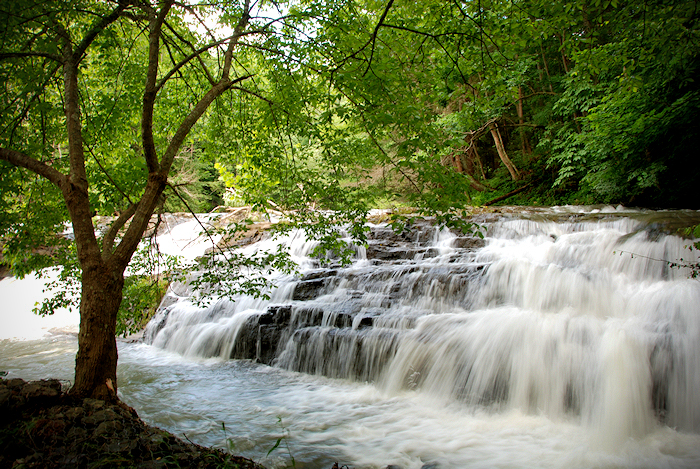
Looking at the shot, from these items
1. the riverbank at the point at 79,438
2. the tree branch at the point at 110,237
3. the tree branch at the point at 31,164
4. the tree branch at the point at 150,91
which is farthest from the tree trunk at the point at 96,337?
the tree branch at the point at 150,91

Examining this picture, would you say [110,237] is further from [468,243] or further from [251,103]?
[468,243]

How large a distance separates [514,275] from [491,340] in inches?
73.5

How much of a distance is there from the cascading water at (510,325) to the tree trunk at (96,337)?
12.4 feet

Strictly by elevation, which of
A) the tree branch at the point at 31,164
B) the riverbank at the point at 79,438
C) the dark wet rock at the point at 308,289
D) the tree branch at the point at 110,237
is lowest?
the riverbank at the point at 79,438

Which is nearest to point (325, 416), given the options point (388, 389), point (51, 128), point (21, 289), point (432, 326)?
point (388, 389)

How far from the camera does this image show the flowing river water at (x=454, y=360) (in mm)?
4219

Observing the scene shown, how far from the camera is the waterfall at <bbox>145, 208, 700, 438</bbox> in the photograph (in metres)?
4.53

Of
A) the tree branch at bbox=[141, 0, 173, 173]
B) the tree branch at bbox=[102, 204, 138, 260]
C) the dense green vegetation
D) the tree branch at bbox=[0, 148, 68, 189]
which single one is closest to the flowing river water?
the tree branch at bbox=[102, 204, 138, 260]

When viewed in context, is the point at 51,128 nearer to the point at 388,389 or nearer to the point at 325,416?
the point at 325,416

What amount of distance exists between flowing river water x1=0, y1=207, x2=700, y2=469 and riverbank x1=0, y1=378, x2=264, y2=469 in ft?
1.68

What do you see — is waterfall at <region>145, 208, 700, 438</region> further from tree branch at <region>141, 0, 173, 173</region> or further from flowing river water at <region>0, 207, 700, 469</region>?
tree branch at <region>141, 0, 173, 173</region>

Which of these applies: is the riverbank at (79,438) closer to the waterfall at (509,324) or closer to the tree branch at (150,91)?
the tree branch at (150,91)

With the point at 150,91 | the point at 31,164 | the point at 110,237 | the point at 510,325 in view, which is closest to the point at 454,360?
the point at 510,325

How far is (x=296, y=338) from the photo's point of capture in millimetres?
7520
